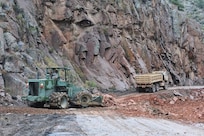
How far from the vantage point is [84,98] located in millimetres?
21672

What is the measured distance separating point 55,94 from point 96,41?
1876 cm

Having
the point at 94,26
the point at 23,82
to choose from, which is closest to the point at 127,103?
the point at 23,82

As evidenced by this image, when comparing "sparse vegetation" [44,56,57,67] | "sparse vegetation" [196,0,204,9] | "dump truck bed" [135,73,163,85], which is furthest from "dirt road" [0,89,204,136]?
"sparse vegetation" [196,0,204,9]

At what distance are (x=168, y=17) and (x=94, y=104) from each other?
40.9 meters

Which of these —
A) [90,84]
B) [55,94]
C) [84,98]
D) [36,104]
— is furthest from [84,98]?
[90,84]

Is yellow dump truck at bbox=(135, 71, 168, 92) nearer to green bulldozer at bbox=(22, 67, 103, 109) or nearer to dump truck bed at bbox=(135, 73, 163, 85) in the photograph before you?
dump truck bed at bbox=(135, 73, 163, 85)

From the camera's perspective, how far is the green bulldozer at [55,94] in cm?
1959

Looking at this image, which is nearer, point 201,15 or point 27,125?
point 27,125

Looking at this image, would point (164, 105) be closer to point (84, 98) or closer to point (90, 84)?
point (90, 84)

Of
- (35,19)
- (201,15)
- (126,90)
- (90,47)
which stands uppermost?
(201,15)

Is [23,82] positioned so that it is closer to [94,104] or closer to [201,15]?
[94,104]

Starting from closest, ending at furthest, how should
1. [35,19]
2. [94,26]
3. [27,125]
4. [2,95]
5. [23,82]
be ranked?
1. [27,125]
2. [2,95]
3. [23,82]
4. [35,19]
5. [94,26]

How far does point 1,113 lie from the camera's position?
58.6ft

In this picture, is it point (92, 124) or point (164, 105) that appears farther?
point (164, 105)
